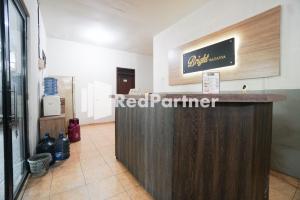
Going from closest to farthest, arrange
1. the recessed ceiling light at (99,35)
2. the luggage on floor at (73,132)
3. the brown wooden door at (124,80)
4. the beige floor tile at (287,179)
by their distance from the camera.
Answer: the beige floor tile at (287,179), the luggage on floor at (73,132), the recessed ceiling light at (99,35), the brown wooden door at (124,80)

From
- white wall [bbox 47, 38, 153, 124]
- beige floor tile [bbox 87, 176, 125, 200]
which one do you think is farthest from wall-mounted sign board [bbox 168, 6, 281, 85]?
white wall [bbox 47, 38, 153, 124]

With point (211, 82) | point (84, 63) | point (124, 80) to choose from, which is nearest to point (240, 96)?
point (211, 82)

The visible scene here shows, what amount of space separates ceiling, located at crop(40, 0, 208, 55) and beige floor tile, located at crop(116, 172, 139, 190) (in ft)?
10.0

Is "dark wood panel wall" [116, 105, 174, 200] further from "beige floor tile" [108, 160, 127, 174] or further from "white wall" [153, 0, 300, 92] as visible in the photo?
"white wall" [153, 0, 300, 92]

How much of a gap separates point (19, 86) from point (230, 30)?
3.43 m

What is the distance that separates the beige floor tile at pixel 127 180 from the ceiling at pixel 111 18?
306 centimetres

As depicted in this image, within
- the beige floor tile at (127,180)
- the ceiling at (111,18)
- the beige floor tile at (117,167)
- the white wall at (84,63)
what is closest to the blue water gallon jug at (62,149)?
the beige floor tile at (117,167)

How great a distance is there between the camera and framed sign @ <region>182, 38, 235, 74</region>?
2641 mm

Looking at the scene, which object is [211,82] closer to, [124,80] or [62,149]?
[62,149]

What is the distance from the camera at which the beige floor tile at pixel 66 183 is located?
178cm

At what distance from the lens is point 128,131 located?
2105mm

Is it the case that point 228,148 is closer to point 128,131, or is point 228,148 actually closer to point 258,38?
point 128,131

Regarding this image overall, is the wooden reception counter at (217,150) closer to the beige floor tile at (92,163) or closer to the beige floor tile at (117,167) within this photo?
the beige floor tile at (117,167)

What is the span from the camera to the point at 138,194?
5.55 ft
